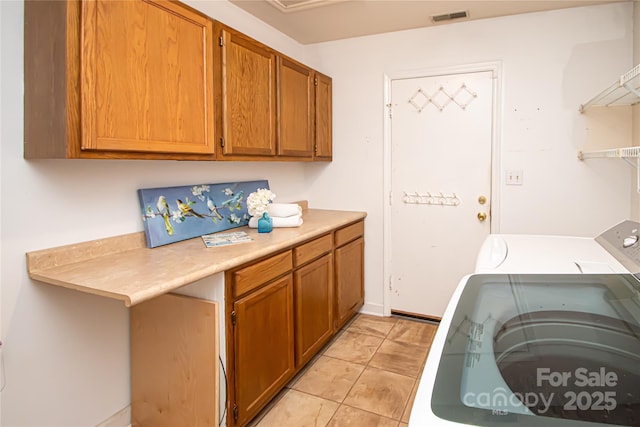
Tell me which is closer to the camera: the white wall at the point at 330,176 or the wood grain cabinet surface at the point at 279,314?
the white wall at the point at 330,176

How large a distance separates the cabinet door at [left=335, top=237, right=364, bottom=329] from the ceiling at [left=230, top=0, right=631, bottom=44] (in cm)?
165

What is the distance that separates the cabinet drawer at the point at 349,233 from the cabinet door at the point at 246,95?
78 centimetres

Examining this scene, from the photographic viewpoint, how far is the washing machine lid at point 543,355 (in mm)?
664

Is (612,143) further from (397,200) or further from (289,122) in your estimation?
(289,122)

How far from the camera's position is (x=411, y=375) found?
244 centimetres

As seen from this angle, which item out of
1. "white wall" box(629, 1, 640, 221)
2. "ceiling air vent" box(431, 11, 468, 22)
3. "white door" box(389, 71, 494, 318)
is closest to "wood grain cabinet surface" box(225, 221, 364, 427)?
"white door" box(389, 71, 494, 318)

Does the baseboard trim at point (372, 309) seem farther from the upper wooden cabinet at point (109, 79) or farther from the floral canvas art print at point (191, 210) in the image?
the upper wooden cabinet at point (109, 79)

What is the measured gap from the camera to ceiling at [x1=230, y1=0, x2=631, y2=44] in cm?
257

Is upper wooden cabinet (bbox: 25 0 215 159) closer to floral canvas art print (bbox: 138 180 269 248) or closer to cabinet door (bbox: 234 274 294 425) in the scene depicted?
floral canvas art print (bbox: 138 180 269 248)

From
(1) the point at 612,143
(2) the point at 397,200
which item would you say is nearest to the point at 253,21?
(2) the point at 397,200

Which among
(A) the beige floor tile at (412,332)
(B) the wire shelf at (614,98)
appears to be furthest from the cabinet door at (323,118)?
(B) the wire shelf at (614,98)

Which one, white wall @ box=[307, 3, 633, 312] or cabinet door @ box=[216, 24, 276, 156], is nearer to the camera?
cabinet door @ box=[216, 24, 276, 156]

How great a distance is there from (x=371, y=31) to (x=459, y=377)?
2964 mm

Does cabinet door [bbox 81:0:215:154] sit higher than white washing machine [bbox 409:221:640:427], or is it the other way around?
cabinet door [bbox 81:0:215:154]
